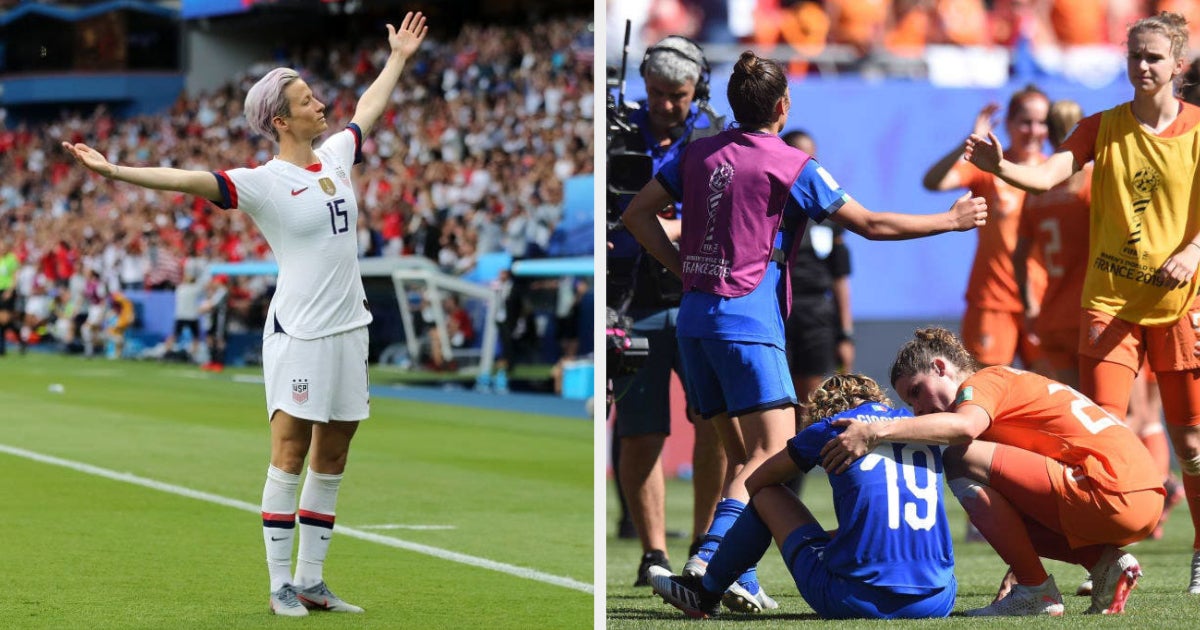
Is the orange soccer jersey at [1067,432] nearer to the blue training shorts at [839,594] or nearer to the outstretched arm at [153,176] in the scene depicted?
the blue training shorts at [839,594]

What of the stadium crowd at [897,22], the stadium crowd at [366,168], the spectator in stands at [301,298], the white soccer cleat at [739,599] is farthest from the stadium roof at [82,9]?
the white soccer cleat at [739,599]

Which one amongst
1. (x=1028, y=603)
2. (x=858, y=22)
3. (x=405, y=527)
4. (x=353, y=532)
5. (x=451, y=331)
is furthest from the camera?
(x=451, y=331)

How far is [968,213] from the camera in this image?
4.29 meters

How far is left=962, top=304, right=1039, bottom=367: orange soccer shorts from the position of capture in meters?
7.29

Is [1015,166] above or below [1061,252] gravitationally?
above

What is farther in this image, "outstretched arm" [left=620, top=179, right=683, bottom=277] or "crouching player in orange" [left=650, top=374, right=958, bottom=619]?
"outstretched arm" [left=620, top=179, right=683, bottom=277]

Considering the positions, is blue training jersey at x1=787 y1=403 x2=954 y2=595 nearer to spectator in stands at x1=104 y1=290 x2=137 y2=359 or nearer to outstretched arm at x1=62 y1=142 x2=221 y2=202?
outstretched arm at x1=62 y1=142 x2=221 y2=202

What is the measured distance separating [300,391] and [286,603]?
0.63 meters

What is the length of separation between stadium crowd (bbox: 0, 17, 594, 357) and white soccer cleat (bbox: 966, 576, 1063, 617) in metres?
13.3

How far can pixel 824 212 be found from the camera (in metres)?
4.43

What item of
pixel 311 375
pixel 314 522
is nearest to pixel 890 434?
pixel 311 375

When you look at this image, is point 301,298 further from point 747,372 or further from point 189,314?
point 189,314

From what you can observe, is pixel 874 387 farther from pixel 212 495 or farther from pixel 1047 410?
pixel 212 495

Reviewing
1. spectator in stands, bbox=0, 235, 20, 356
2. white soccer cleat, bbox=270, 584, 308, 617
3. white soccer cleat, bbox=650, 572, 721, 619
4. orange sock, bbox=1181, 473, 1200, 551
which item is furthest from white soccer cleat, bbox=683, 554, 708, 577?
spectator in stands, bbox=0, 235, 20, 356
